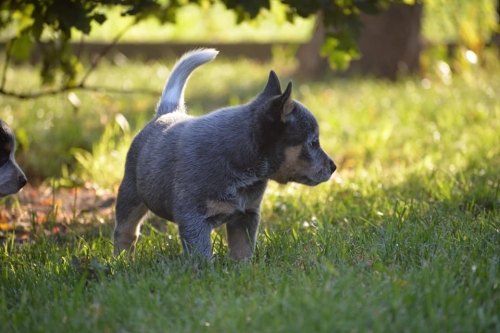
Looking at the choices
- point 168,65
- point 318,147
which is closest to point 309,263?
point 318,147

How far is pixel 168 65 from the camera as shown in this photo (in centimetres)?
1145

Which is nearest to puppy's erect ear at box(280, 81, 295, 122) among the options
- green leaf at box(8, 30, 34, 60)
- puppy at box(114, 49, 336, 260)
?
puppy at box(114, 49, 336, 260)

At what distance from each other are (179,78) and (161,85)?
5.03m

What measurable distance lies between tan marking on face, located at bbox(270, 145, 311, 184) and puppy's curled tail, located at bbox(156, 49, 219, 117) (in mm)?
903

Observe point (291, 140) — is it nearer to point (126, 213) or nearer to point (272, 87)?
point (272, 87)

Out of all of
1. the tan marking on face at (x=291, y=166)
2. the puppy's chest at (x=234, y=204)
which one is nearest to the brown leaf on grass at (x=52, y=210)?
the puppy's chest at (x=234, y=204)

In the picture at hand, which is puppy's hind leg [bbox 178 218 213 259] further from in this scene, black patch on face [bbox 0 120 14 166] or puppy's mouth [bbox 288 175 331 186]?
black patch on face [bbox 0 120 14 166]

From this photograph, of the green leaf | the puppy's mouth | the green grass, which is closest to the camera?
the green grass

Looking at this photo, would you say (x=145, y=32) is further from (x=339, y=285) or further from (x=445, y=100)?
(x=339, y=285)

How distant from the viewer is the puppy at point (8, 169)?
13.9 feet

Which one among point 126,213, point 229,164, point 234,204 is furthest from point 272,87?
point 126,213

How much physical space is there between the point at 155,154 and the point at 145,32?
1277 centimetres

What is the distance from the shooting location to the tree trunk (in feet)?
34.1

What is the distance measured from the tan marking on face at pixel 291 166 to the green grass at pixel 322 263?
0.37 meters
